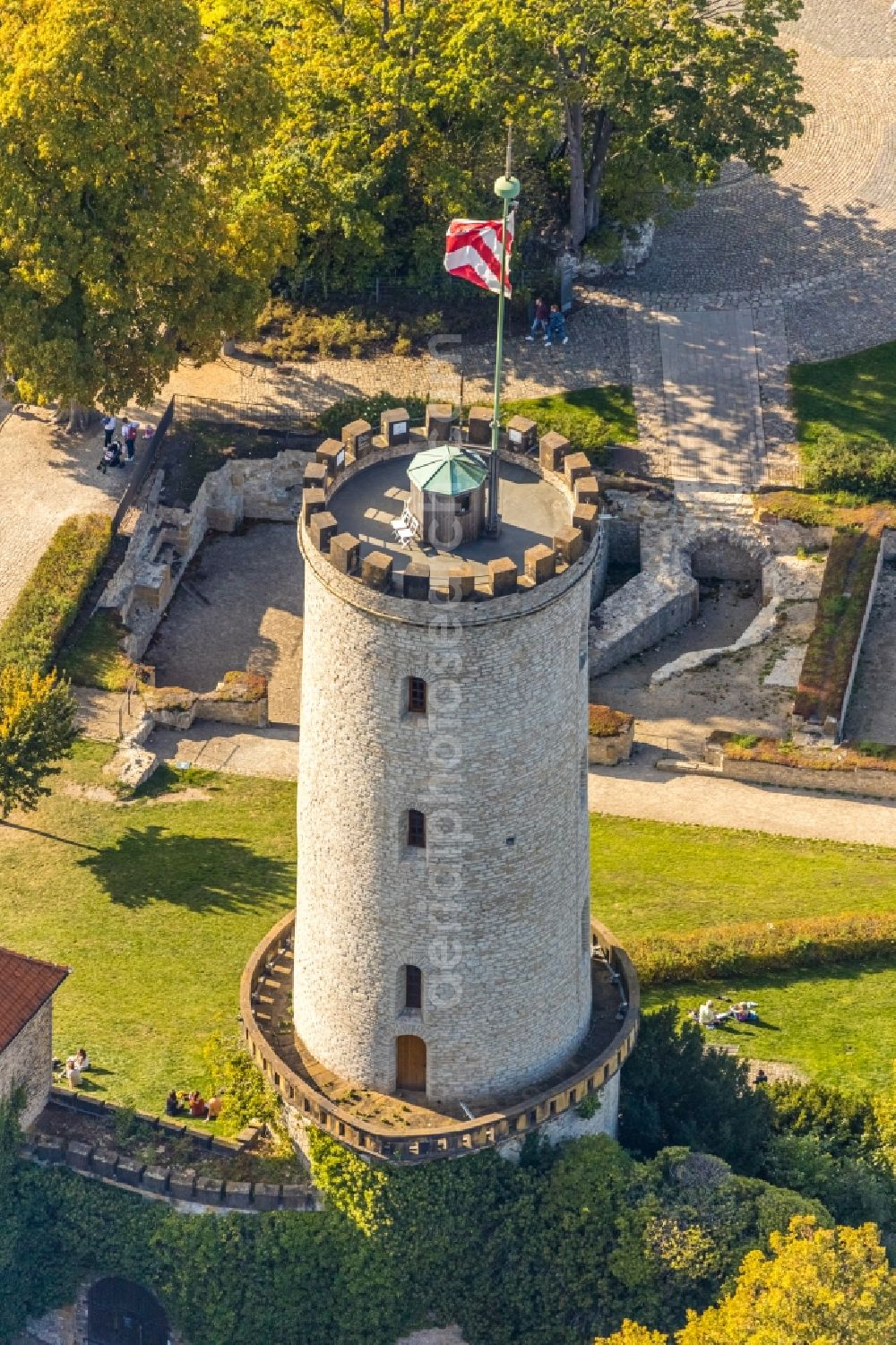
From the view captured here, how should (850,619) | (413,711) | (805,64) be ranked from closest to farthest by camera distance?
(413,711), (850,619), (805,64)

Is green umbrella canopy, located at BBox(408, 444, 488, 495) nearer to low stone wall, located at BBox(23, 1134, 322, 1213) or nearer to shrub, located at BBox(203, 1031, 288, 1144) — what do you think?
shrub, located at BBox(203, 1031, 288, 1144)

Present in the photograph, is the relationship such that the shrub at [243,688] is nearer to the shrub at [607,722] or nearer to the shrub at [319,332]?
the shrub at [607,722]

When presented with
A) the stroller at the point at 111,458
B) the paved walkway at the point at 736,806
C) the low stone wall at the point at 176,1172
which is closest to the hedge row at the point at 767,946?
the paved walkway at the point at 736,806

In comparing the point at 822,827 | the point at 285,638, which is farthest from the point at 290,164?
the point at 822,827

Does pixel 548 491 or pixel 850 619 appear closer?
pixel 548 491

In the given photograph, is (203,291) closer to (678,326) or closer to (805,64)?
(678,326)

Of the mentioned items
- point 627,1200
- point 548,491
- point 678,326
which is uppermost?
point 548,491

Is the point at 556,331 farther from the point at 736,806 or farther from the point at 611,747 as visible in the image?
the point at 736,806
